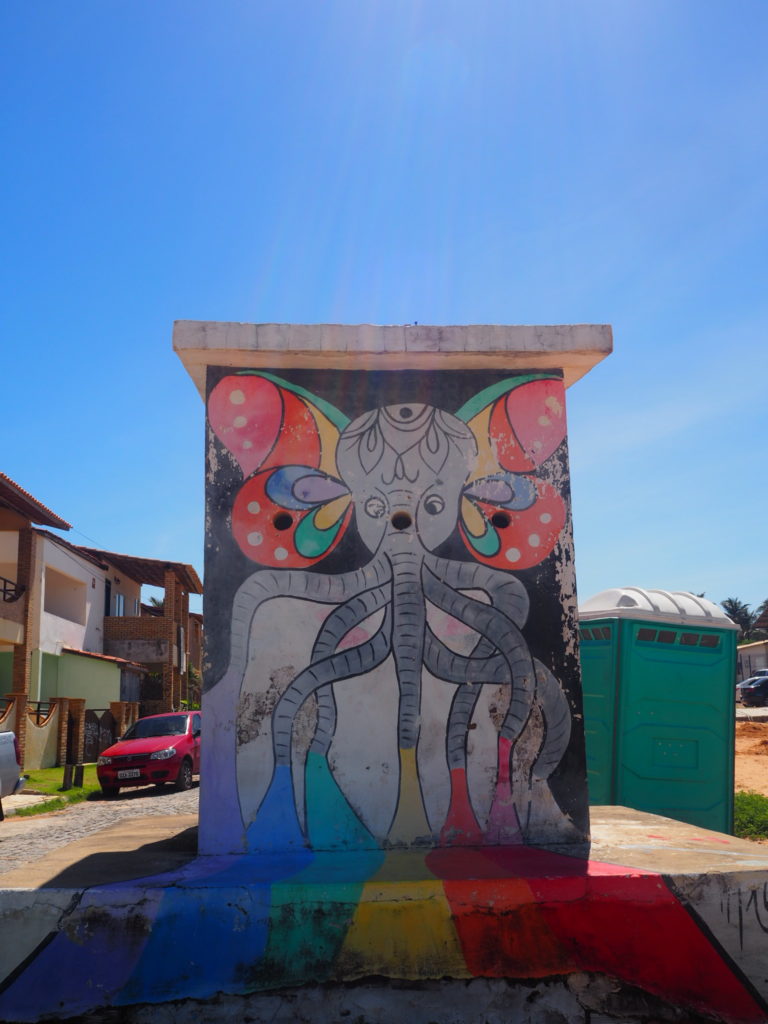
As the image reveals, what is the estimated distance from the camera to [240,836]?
16.0 ft

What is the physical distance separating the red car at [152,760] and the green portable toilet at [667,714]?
917 cm

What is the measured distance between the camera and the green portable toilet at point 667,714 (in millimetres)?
6875

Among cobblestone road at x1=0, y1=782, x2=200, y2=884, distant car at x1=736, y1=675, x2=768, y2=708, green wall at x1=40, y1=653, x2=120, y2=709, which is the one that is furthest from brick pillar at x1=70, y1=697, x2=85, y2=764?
A: distant car at x1=736, y1=675, x2=768, y2=708

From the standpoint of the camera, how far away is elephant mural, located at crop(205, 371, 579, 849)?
4992 mm

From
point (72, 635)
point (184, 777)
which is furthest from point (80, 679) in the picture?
point (184, 777)

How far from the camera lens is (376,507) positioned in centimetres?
536

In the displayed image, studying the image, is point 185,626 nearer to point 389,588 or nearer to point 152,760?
point 152,760

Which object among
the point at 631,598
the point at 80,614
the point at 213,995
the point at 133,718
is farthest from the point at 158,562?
the point at 213,995

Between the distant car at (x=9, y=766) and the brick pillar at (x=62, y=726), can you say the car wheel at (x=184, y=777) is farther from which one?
the brick pillar at (x=62, y=726)

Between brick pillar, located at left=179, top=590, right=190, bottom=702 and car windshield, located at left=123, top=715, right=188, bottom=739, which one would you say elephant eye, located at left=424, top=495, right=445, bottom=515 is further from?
brick pillar, located at left=179, top=590, right=190, bottom=702

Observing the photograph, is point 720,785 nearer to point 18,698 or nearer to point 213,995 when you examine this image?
point 213,995

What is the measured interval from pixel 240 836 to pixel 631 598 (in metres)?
3.99

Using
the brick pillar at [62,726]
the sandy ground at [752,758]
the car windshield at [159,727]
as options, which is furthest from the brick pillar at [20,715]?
the sandy ground at [752,758]

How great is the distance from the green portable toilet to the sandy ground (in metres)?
7.30
